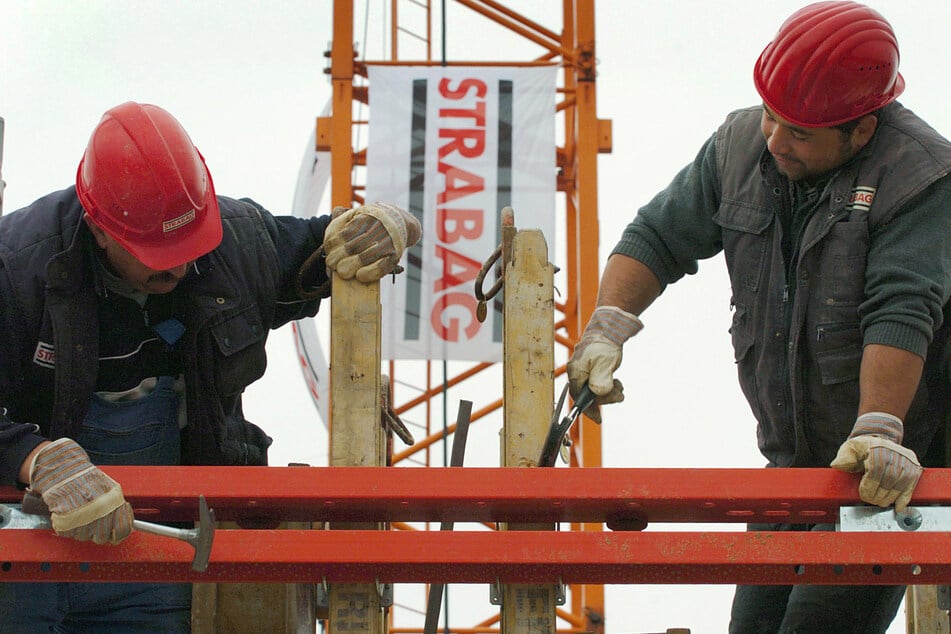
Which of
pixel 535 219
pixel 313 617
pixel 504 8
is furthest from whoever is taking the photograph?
pixel 504 8

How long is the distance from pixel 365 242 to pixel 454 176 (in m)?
8.48

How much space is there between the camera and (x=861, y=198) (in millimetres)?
3818

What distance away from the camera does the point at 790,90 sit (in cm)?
379

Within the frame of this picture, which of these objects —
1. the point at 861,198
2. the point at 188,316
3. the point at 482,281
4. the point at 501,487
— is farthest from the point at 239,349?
the point at 861,198

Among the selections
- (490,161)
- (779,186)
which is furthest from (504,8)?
(779,186)

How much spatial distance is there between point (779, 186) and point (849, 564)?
1202mm

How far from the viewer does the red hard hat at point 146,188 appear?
152 inches

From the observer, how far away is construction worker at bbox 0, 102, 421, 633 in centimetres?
386

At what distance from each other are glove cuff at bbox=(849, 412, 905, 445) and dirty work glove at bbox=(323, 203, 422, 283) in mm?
1240

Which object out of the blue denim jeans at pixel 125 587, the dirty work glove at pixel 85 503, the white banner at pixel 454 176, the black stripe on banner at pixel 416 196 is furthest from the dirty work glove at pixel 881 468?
the black stripe on banner at pixel 416 196

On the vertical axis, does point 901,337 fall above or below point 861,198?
below

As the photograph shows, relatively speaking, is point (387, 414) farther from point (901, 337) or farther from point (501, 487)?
point (901, 337)

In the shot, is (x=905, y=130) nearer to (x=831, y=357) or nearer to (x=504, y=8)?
(x=831, y=357)

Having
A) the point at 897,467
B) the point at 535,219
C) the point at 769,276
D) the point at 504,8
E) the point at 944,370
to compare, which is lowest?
the point at 897,467
